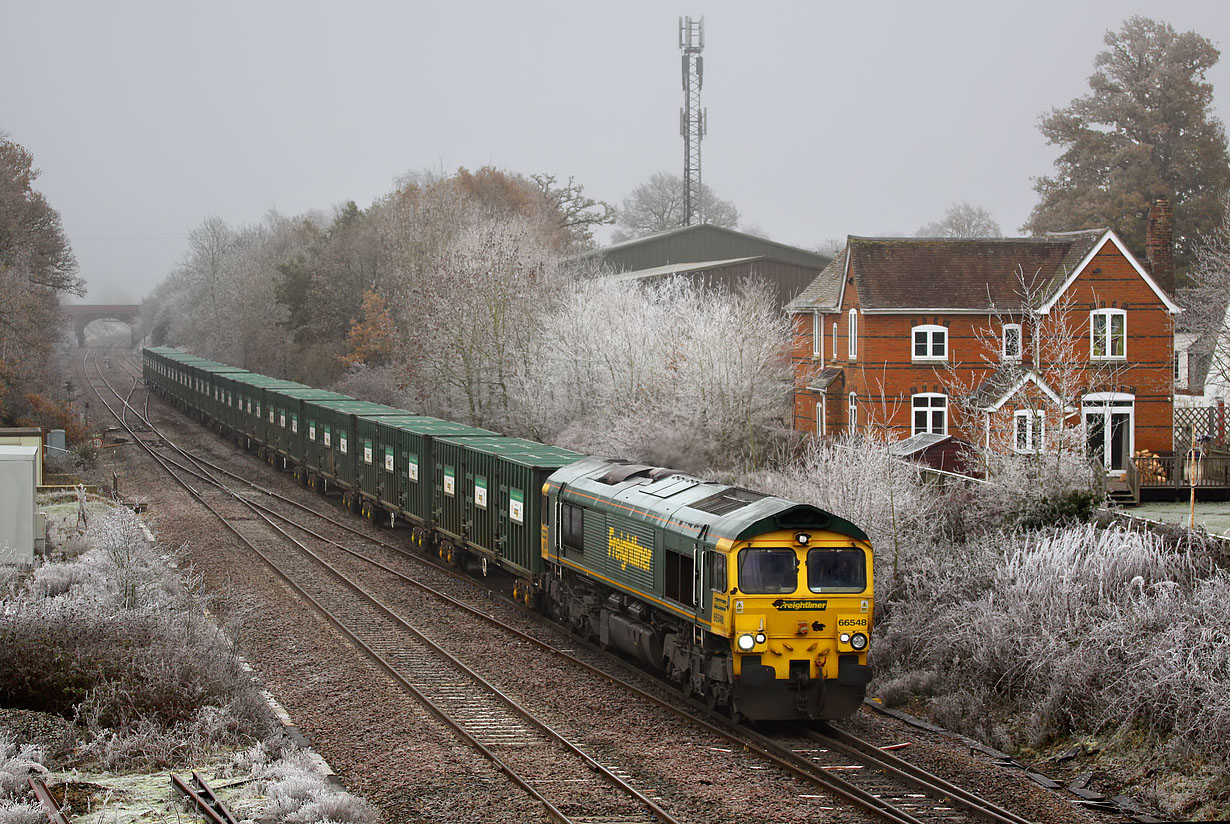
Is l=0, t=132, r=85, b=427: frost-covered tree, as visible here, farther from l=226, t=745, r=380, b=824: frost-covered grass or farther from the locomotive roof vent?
l=226, t=745, r=380, b=824: frost-covered grass

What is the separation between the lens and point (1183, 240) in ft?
191

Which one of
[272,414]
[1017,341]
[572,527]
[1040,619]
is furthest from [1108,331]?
[272,414]

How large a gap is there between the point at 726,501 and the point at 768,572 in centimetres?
168

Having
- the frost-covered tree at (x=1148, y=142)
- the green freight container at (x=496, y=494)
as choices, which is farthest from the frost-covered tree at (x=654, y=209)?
the green freight container at (x=496, y=494)

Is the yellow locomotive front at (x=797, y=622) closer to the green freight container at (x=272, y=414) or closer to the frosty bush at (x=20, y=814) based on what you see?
Answer: the frosty bush at (x=20, y=814)

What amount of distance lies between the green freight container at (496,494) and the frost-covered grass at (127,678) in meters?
6.15

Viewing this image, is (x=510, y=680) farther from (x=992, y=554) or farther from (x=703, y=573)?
(x=992, y=554)

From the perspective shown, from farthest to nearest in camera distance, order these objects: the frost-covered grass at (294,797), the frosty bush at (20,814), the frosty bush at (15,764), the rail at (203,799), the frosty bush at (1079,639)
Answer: the frosty bush at (1079,639) → the frosty bush at (15,764) → the frost-covered grass at (294,797) → the rail at (203,799) → the frosty bush at (20,814)

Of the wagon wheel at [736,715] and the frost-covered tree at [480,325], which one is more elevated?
the frost-covered tree at [480,325]

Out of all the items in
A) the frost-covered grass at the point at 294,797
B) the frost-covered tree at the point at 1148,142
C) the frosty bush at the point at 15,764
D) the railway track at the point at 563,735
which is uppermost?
the frost-covered tree at the point at 1148,142

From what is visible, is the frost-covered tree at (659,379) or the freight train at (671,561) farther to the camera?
the frost-covered tree at (659,379)

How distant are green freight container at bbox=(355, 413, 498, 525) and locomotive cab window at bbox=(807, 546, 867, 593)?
14.1 metres

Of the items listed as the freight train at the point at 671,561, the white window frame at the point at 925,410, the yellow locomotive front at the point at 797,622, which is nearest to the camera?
the yellow locomotive front at the point at 797,622

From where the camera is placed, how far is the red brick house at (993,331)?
35000 mm
